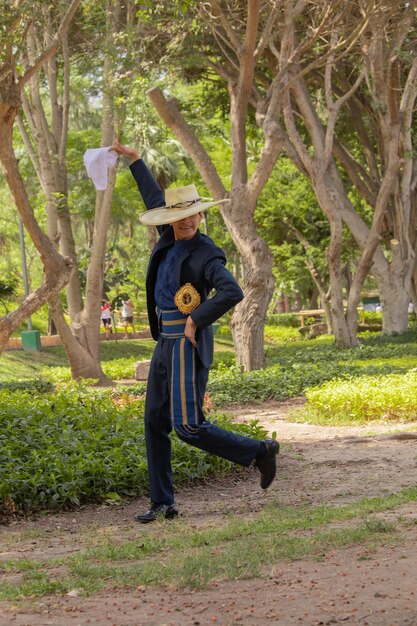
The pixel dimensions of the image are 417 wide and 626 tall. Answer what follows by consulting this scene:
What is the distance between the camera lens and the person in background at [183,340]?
6215 millimetres

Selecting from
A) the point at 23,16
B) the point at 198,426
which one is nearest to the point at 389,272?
the point at 23,16

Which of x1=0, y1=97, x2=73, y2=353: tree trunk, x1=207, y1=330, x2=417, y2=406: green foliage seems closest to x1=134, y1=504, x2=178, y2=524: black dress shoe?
x1=0, y1=97, x2=73, y2=353: tree trunk

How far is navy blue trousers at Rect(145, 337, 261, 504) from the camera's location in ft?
20.6

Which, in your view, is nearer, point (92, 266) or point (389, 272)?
point (92, 266)

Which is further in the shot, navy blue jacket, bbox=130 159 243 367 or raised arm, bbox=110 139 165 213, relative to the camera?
raised arm, bbox=110 139 165 213

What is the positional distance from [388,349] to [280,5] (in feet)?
23.8

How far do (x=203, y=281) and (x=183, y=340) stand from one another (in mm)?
392

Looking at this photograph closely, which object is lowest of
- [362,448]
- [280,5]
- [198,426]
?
[362,448]

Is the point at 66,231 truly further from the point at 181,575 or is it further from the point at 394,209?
the point at 181,575

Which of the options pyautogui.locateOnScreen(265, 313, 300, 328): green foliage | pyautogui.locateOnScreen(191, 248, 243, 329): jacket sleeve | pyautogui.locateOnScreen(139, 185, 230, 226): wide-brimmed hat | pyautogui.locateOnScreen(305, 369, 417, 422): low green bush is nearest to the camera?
pyautogui.locateOnScreen(191, 248, 243, 329): jacket sleeve

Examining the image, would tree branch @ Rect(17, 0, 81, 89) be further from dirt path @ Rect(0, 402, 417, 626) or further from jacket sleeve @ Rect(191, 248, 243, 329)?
jacket sleeve @ Rect(191, 248, 243, 329)

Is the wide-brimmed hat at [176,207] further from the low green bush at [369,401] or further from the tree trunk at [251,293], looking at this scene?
the tree trunk at [251,293]

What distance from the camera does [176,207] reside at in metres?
6.55

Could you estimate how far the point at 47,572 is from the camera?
200 inches
